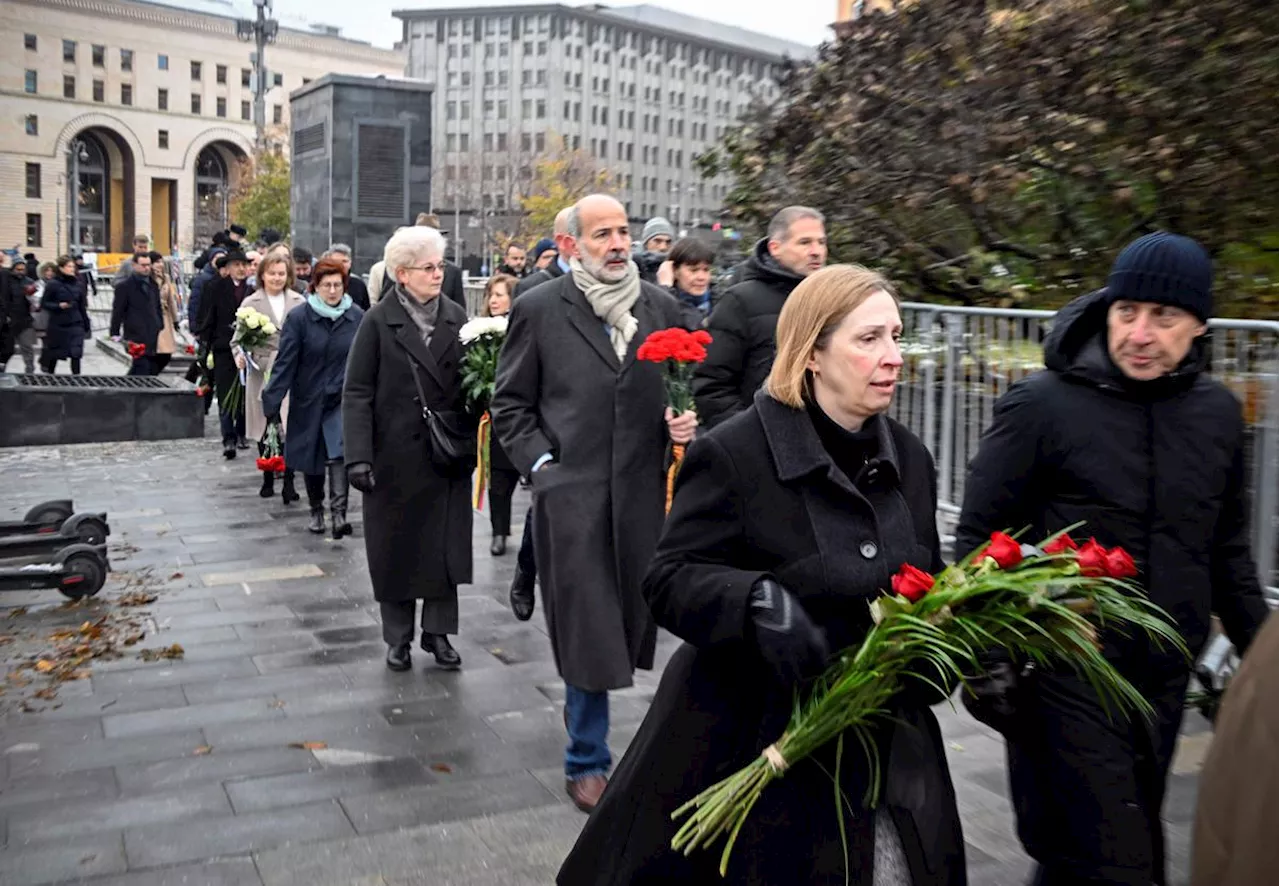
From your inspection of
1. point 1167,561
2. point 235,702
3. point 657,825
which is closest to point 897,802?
point 657,825

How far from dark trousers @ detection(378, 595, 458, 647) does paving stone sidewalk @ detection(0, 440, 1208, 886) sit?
0.18m

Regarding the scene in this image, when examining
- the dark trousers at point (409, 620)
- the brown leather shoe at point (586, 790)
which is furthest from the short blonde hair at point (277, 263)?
the brown leather shoe at point (586, 790)

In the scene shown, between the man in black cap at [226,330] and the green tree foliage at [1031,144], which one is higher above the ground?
the green tree foliage at [1031,144]

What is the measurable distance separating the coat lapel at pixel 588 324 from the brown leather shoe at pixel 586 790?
145 cm

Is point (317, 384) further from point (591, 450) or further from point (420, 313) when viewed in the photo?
point (591, 450)

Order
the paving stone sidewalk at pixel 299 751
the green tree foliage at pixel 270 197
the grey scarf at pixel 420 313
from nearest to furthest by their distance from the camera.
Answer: the paving stone sidewalk at pixel 299 751, the grey scarf at pixel 420 313, the green tree foliage at pixel 270 197

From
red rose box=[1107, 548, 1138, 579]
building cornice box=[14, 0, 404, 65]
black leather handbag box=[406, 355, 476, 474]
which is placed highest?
building cornice box=[14, 0, 404, 65]

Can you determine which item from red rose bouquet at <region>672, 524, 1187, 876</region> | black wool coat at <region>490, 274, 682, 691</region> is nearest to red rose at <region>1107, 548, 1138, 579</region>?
red rose bouquet at <region>672, 524, 1187, 876</region>

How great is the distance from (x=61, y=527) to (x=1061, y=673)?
6672 millimetres

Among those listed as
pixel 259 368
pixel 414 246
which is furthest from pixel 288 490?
pixel 414 246

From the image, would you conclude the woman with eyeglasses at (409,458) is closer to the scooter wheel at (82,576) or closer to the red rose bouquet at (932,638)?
the scooter wheel at (82,576)

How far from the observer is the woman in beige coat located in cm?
1230

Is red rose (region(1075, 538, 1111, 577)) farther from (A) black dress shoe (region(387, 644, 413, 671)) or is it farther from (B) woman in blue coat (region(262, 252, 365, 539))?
(B) woman in blue coat (region(262, 252, 365, 539))

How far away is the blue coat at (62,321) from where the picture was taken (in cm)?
2308
